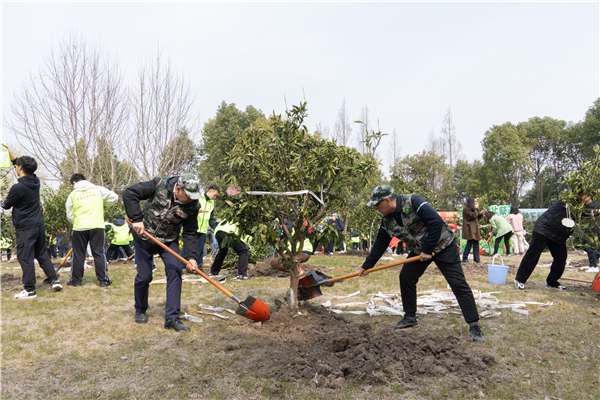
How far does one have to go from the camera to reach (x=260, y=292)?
628 cm

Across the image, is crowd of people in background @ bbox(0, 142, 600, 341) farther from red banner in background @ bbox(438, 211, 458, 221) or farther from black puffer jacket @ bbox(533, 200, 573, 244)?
red banner in background @ bbox(438, 211, 458, 221)

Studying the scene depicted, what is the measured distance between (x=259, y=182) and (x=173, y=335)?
74.8 inches

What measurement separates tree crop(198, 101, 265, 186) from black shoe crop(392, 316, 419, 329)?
71.1ft

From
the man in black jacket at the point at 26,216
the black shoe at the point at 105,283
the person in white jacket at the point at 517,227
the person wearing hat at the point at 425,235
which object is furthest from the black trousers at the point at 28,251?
the person in white jacket at the point at 517,227

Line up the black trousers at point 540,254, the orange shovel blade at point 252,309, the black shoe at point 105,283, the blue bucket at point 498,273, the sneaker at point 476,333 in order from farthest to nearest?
the blue bucket at point 498,273 → the black shoe at point 105,283 → the black trousers at point 540,254 → the orange shovel blade at point 252,309 → the sneaker at point 476,333

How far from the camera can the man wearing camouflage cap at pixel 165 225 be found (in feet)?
13.7

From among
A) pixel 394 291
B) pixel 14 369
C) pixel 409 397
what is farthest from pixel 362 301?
pixel 14 369

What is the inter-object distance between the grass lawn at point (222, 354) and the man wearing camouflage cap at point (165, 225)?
31 cm

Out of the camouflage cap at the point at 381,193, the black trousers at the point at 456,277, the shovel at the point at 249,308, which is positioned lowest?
the shovel at the point at 249,308

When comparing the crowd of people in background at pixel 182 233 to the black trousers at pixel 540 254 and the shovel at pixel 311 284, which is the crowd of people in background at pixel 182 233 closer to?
the black trousers at pixel 540 254

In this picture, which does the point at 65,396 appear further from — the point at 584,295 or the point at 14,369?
the point at 584,295

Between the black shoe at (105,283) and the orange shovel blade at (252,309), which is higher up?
the orange shovel blade at (252,309)

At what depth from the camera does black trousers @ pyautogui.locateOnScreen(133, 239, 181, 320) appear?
422cm

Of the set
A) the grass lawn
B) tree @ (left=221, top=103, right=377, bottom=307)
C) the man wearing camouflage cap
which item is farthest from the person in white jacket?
the man wearing camouflage cap
